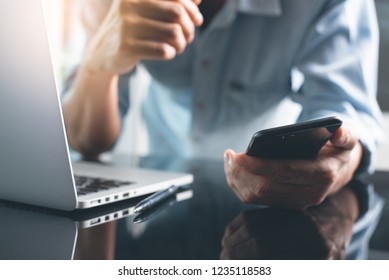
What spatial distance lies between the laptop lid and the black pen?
7 cm

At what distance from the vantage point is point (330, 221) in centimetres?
40

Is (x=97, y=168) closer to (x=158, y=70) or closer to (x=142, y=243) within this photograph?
(x=142, y=243)

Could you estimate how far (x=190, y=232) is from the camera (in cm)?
37

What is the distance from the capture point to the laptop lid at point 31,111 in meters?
0.30

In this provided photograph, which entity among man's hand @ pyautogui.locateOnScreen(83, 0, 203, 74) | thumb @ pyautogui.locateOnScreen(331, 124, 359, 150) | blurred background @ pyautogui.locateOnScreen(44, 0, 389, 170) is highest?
man's hand @ pyautogui.locateOnScreen(83, 0, 203, 74)

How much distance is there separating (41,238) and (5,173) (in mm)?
79

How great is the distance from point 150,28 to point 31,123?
0.32 m

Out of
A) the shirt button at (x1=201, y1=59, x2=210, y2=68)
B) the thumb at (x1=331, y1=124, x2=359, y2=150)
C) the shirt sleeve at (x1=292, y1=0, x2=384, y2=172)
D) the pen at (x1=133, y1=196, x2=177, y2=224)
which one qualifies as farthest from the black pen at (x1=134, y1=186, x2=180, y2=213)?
the shirt button at (x1=201, y1=59, x2=210, y2=68)

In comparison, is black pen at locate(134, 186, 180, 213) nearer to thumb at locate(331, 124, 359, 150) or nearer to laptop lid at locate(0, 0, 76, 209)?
laptop lid at locate(0, 0, 76, 209)

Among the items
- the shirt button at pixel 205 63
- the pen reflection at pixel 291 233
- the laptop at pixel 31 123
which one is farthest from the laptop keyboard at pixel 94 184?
the shirt button at pixel 205 63

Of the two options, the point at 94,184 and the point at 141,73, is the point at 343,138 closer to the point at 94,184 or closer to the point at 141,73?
the point at 94,184

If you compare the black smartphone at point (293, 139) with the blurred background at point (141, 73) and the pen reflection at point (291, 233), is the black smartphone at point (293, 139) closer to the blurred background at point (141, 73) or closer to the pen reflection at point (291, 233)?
the pen reflection at point (291, 233)

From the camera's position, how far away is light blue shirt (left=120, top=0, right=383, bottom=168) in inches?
Answer: 29.6

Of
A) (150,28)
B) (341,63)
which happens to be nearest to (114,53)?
(150,28)
